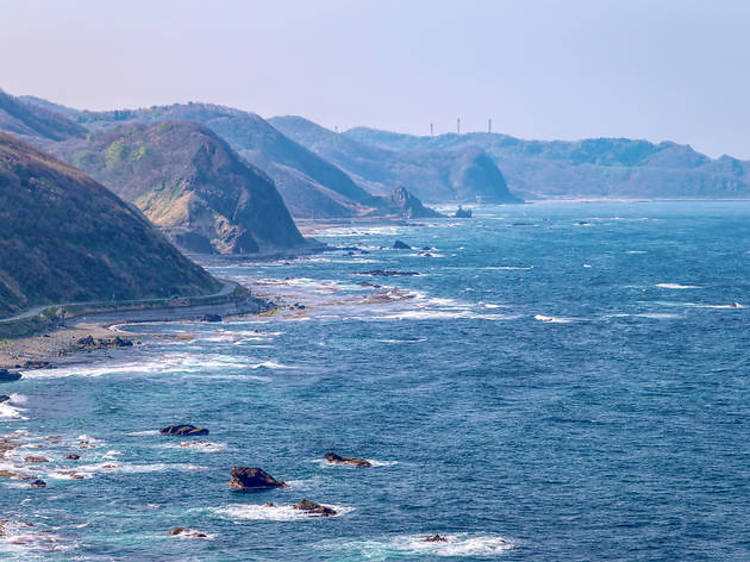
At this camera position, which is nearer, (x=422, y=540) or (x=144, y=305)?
(x=422, y=540)

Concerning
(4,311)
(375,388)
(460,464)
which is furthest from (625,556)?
(4,311)

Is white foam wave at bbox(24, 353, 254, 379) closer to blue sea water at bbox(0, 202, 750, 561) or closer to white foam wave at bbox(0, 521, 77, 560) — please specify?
blue sea water at bbox(0, 202, 750, 561)

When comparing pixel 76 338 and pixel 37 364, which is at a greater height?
pixel 76 338

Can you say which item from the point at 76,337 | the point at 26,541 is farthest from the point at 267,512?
the point at 76,337

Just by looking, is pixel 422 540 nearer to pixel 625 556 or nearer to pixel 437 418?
pixel 625 556

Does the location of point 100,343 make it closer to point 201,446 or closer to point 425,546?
point 201,446

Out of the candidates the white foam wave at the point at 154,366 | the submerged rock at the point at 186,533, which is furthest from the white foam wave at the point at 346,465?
the white foam wave at the point at 154,366
